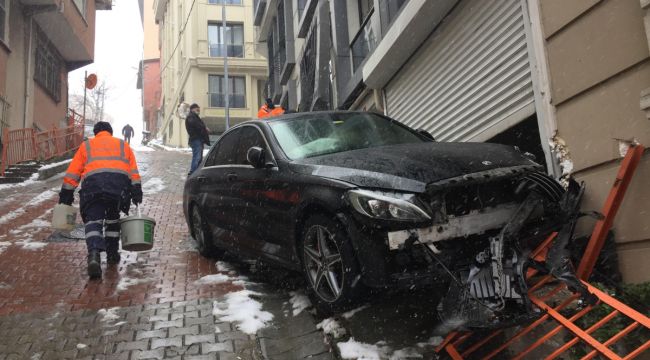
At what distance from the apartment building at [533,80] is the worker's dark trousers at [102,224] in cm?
440

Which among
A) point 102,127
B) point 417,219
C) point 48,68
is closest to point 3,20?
point 48,68

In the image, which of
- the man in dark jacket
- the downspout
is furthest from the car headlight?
the downspout

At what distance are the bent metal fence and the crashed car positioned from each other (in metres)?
12.1

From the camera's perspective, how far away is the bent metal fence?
45.4ft

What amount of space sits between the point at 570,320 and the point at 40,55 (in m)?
19.8

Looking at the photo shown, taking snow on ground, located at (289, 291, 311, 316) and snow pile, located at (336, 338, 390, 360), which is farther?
snow on ground, located at (289, 291, 311, 316)

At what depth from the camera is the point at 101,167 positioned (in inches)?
235

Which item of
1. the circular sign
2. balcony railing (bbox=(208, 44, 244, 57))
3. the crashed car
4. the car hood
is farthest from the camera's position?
balcony railing (bbox=(208, 44, 244, 57))

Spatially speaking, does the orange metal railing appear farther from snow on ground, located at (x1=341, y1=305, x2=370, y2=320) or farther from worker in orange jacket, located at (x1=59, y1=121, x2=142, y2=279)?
worker in orange jacket, located at (x1=59, y1=121, x2=142, y2=279)

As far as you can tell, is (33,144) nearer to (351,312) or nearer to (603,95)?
(351,312)

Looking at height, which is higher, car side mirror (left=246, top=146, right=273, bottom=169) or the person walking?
the person walking

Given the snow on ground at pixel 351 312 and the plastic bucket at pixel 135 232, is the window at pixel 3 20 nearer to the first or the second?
the plastic bucket at pixel 135 232

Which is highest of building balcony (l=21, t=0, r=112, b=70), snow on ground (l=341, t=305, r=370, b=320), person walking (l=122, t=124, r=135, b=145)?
building balcony (l=21, t=0, r=112, b=70)

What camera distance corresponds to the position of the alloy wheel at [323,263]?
359cm
